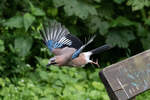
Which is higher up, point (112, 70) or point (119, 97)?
point (112, 70)

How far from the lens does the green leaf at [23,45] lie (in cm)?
545

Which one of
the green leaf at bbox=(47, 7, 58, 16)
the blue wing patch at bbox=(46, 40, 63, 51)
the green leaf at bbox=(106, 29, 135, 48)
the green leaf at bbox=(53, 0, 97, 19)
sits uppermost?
the green leaf at bbox=(47, 7, 58, 16)

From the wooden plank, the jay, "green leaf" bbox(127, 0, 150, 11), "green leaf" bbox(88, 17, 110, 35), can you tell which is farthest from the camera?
"green leaf" bbox(88, 17, 110, 35)

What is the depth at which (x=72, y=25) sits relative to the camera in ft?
19.3

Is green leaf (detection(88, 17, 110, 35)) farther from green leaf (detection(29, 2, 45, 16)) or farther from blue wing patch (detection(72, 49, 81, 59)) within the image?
blue wing patch (detection(72, 49, 81, 59))

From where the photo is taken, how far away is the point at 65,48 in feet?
9.54

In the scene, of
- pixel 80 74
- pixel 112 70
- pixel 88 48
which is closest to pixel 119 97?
pixel 112 70

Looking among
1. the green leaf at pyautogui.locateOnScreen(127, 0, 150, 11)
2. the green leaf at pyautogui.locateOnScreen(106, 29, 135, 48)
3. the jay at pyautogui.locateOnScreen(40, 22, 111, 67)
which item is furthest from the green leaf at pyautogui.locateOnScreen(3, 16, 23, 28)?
the jay at pyautogui.locateOnScreen(40, 22, 111, 67)

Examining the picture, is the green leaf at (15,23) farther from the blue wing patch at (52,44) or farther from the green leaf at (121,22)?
the blue wing patch at (52,44)

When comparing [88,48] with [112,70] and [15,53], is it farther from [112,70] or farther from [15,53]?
[15,53]

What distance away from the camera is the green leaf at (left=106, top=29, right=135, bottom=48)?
5.74 metres

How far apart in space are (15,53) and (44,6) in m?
0.82

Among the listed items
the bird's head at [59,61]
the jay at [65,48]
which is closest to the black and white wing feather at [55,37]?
the jay at [65,48]

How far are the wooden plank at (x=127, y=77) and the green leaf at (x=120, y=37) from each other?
253 centimetres
